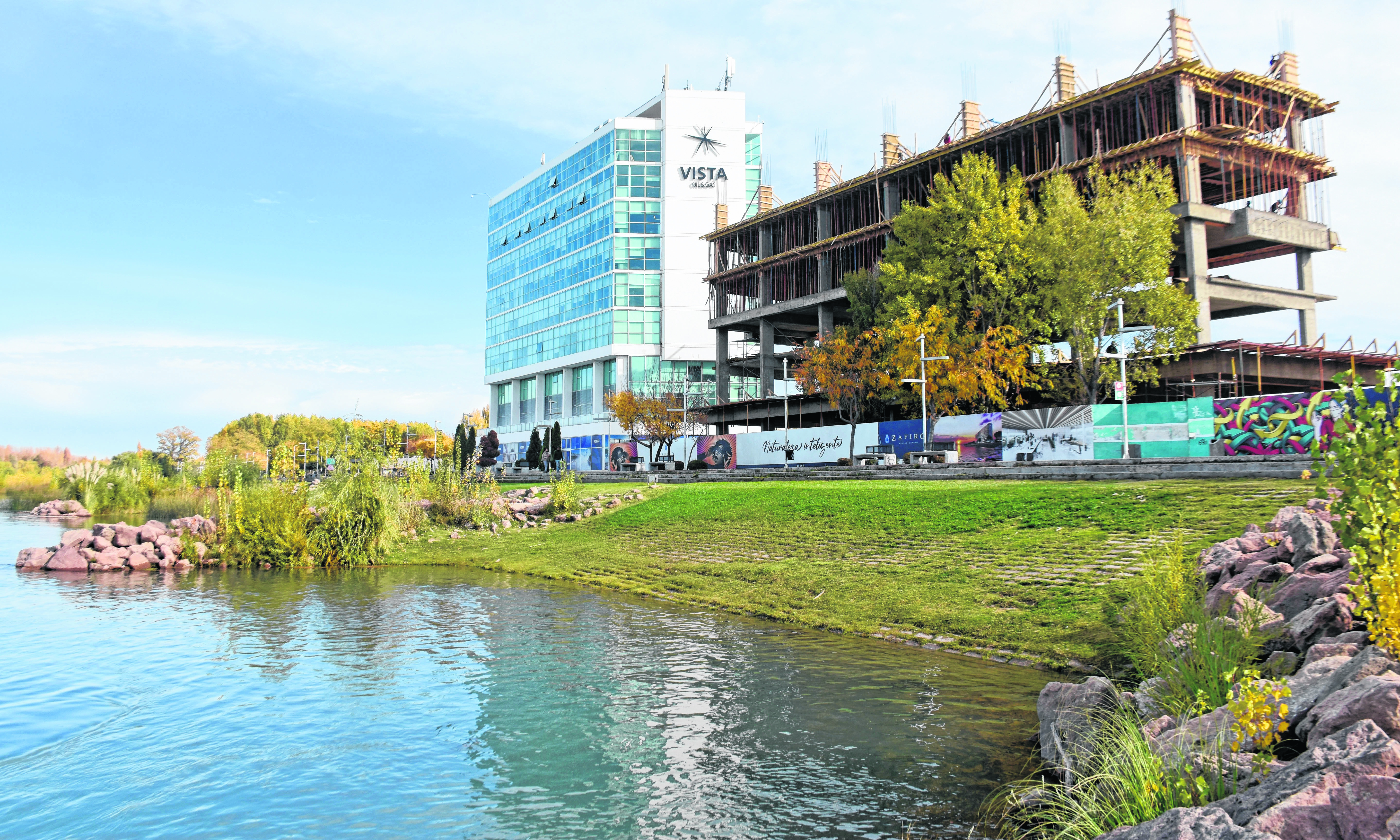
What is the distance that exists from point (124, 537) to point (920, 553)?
910 inches

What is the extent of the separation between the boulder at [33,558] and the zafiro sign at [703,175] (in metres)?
77.8

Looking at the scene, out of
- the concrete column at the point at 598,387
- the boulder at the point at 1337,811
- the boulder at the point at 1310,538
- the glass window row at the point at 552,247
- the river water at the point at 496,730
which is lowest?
the river water at the point at 496,730

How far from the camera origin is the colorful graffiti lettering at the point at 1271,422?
29047mm

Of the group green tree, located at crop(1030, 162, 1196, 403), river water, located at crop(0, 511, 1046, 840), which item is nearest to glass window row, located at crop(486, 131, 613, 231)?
green tree, located at crop(1030, 162, 1196, 403)

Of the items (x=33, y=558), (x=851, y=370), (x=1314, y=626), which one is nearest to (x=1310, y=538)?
(x=1314, y=626)

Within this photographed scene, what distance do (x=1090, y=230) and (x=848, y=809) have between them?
137 ft

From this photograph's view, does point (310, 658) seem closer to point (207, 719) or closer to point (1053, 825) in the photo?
point (207, 719)

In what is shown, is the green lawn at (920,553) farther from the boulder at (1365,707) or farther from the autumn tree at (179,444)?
the autumn tree at (179,444)

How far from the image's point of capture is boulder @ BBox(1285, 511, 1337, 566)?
8.59 meters

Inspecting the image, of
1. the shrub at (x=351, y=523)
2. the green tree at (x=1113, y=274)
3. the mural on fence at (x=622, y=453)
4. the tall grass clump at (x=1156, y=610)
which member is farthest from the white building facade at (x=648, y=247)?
the tall grass clump at (x=1156, y=610)

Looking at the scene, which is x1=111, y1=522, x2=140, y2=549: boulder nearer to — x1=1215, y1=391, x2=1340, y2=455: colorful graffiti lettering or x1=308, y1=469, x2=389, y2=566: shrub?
x1=308, y1=469, x2=389, y2=566: shrub

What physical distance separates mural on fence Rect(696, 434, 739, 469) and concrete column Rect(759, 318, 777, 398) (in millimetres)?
8551

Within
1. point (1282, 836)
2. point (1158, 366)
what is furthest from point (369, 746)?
point (1158, 366)

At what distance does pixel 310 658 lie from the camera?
40.0 ft
